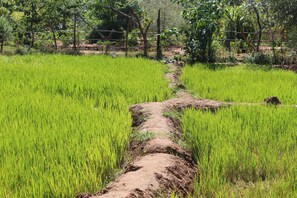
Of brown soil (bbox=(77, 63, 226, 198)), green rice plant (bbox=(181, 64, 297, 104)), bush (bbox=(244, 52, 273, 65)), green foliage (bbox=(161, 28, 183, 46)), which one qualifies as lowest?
brown soil (bbox=(77, 63, 226, 198))

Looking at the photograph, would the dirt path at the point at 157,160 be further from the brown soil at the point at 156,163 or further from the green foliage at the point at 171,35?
the green foliage at the point at 171,35

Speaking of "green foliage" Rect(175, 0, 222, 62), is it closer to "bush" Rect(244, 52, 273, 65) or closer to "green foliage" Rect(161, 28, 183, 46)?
"green foliage" Rect(161, 28, 183, 46)

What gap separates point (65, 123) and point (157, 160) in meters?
1.21

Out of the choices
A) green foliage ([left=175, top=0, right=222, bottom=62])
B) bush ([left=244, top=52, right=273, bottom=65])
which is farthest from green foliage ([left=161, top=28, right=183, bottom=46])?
bush ([left=244, top=52, right=273, bottom=65])

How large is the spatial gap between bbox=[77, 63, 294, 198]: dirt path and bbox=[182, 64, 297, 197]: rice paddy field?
14 centimetres

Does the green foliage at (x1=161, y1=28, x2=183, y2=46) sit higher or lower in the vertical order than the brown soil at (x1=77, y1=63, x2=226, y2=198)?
higher

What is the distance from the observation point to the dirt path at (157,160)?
107 inches

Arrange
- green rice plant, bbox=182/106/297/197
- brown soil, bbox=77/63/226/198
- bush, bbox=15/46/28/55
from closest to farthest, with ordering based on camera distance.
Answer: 1. brown soil, bbox=77/63/226/198
2. green rice plant, bbox=182/106/297/197
3. bush, bbox=15/46/28/55

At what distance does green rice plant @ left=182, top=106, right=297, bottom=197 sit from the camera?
2.90m

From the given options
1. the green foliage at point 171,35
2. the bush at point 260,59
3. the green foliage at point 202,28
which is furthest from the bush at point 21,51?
the bush at point 260,59

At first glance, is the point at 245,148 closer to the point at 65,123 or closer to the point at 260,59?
the point at 65,123

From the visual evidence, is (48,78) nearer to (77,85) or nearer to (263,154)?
(77,85)

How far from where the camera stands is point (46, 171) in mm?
2848

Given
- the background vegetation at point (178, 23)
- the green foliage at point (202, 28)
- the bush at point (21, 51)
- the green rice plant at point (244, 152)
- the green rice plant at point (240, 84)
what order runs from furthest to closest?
the bush at point (21, 51), the background vegetation at point (178, 23), the green foliage at point (202, 28), the green rice plant at point (240, 84), the green rice plant at point (244, 152)
